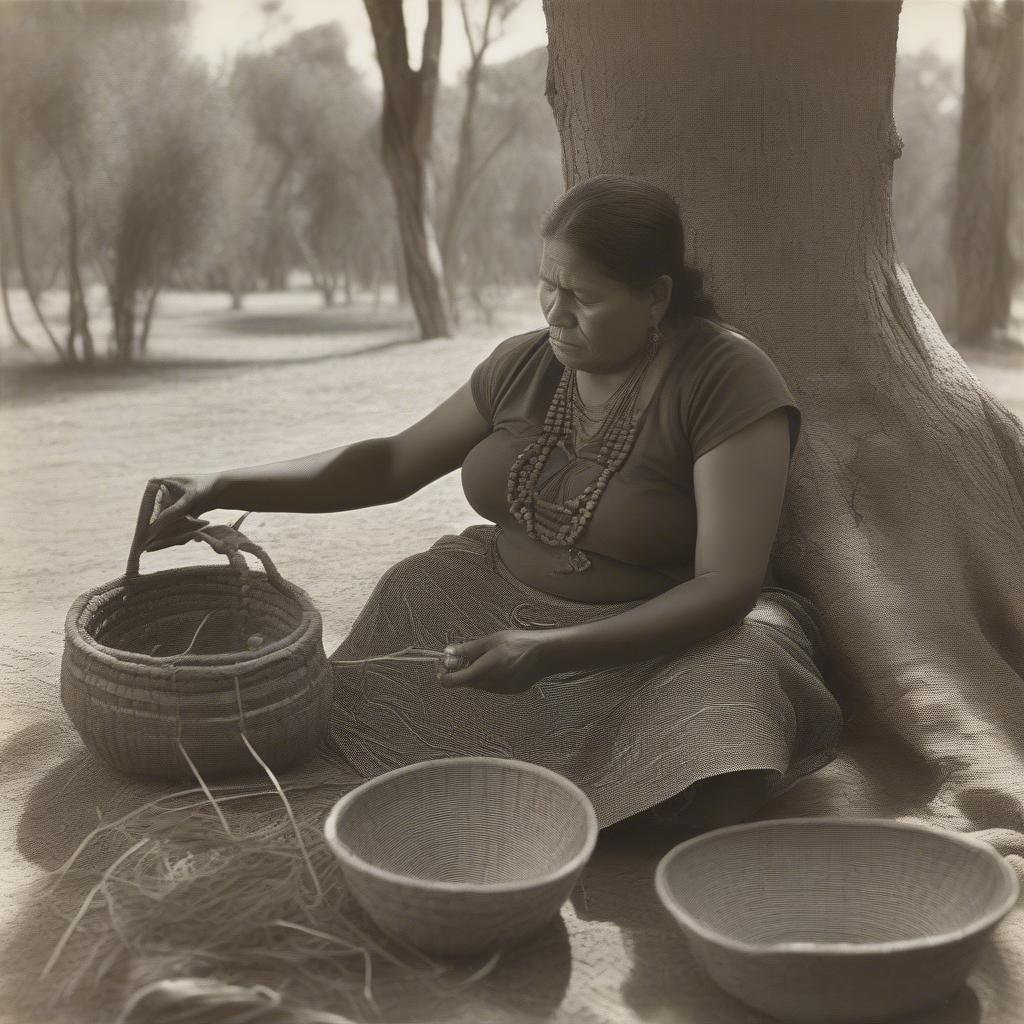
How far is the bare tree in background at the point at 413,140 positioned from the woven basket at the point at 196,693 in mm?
7792

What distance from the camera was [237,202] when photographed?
43.3 feet

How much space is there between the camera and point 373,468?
2902 mm

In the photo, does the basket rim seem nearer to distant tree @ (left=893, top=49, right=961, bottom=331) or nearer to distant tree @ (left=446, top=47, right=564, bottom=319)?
distant tree @ (left=893, top=49, right=961, bottom=331)

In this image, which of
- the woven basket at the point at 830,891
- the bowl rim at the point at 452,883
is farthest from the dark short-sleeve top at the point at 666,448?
the woven basket at the point at 830,891

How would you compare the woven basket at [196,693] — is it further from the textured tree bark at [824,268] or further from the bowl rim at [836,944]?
the textured tree bark at [824,268]

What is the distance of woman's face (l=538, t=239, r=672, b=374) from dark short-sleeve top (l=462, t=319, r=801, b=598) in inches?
4.0

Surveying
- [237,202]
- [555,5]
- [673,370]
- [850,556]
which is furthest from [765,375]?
[237,202]

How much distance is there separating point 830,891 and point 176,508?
1444mm

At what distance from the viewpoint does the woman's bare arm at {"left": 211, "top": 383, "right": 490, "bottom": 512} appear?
9.31 feet

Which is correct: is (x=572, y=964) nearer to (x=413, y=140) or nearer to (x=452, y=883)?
(x=452, y=883)

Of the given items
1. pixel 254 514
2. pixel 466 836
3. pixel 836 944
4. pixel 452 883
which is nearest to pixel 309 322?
pixel 254 514

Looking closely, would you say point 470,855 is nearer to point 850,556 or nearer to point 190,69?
point 850,556

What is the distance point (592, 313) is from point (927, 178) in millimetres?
15835

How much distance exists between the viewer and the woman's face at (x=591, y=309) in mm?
2375
